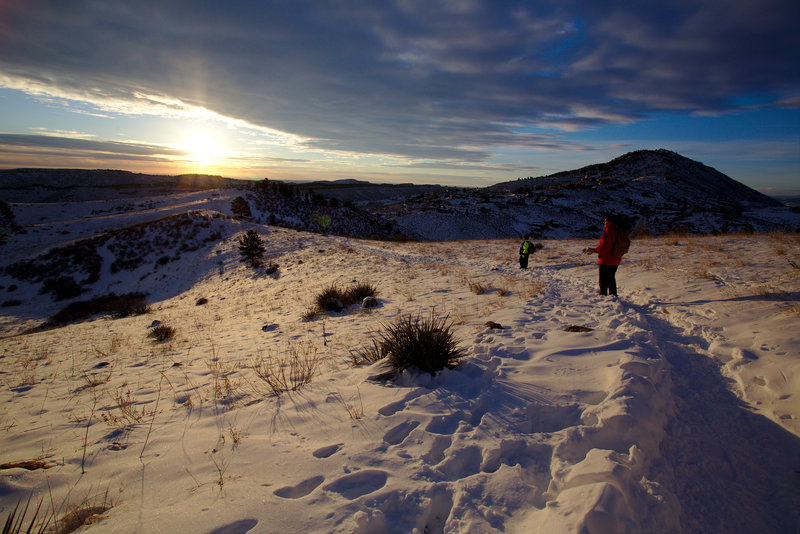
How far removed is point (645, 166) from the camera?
60125mm

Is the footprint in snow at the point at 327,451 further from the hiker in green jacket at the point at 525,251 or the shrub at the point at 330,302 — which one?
the hiker in green jacket at the point at 525,251

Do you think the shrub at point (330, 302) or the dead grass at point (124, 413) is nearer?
the dead grass at point (124, 413)

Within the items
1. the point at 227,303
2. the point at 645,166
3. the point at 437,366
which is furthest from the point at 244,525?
the point at 645,166

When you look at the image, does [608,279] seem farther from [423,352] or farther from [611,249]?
[423,352]

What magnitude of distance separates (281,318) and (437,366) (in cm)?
618

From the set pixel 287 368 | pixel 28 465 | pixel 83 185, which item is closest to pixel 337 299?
pixel 287 368

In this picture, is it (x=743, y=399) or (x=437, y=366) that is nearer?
(x=743, y=399)

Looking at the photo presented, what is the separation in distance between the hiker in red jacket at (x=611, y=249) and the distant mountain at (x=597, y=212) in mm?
26211

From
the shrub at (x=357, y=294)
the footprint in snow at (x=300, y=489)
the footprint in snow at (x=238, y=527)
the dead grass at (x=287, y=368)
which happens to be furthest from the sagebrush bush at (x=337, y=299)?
the footprint in snow at (x=238, y=527)

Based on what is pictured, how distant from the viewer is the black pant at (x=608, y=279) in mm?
7559

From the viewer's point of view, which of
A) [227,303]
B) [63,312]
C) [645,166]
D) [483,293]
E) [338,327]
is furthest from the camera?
[645,166]

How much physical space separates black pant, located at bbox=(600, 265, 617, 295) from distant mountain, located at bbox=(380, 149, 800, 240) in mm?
26144

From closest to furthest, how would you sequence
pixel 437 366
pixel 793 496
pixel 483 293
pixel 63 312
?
pixel 793 496, pixel 437 366, pixel 483 293, pixel 63 312

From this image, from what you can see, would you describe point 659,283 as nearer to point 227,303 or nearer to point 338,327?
point 338,327
